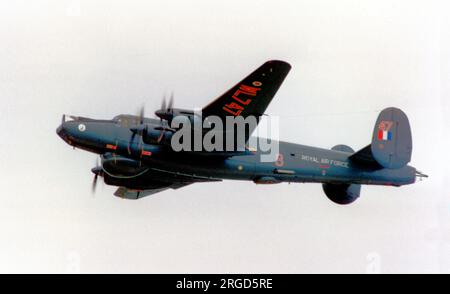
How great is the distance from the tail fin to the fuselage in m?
0.31

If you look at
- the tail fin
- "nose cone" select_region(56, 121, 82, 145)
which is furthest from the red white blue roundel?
"nose cone" select_region(56, 121, 82, 145)

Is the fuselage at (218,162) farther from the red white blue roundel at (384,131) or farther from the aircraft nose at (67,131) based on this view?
the red white blue roundel at (384,131)

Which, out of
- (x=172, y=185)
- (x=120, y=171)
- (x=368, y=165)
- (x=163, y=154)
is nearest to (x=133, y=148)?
(x=163, y=154)

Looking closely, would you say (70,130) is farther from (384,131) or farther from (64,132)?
(384,131)

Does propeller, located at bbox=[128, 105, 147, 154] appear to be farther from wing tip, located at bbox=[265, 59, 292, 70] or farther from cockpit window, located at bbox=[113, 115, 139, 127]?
wing tip, located at bbox=[265, 59, 292, 70]

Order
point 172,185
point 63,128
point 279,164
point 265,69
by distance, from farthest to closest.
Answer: point 172,185 → point 279,164 → point 63,128 → point 265,69

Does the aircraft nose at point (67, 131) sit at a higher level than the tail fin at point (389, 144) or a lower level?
lower

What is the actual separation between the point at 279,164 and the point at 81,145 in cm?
662

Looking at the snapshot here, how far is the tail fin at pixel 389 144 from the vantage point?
24.6m

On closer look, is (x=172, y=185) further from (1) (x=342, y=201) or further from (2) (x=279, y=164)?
(1) (x=342, y=201)

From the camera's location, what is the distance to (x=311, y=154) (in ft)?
79.3

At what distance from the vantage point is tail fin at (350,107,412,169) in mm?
24594

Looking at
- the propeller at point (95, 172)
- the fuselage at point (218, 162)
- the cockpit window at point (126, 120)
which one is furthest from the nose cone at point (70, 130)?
the propeller at point (95, 172)

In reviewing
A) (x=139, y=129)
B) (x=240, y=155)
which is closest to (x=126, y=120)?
(x=139, y=129)
